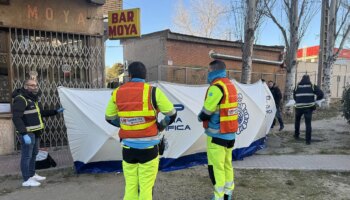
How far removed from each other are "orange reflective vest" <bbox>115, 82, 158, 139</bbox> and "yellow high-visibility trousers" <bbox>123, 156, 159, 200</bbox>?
33cm

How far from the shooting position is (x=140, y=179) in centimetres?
331

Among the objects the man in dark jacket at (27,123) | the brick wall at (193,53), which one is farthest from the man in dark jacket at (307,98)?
the brick wall at (193,53)

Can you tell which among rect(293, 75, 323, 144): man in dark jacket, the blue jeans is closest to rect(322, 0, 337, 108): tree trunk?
rect(293, 75, 323, 144): man in dark jacket

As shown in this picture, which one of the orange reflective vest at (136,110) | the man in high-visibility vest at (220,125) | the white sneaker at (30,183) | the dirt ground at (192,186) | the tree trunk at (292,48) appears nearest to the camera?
the orange reflective vest at (136,110)

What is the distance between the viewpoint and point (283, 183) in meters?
5.17

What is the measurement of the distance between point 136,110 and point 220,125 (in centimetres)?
137

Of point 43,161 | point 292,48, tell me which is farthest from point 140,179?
point 292,48

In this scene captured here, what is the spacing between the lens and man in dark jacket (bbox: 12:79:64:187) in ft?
15.6

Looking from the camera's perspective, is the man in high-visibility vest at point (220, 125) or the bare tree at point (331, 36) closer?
the man in high-visibility vest at point (220, 125)

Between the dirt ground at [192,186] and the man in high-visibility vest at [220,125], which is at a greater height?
the man in high-visibility vest at [220,125]

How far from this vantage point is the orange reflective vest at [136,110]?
3273 mm

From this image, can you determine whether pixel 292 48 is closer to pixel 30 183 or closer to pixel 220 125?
pixel 220 125

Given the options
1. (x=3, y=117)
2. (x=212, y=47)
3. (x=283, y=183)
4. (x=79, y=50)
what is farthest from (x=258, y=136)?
(x=212, y=47)

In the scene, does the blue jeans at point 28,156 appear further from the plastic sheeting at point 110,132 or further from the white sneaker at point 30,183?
the plastic sheeting at point 110,132
